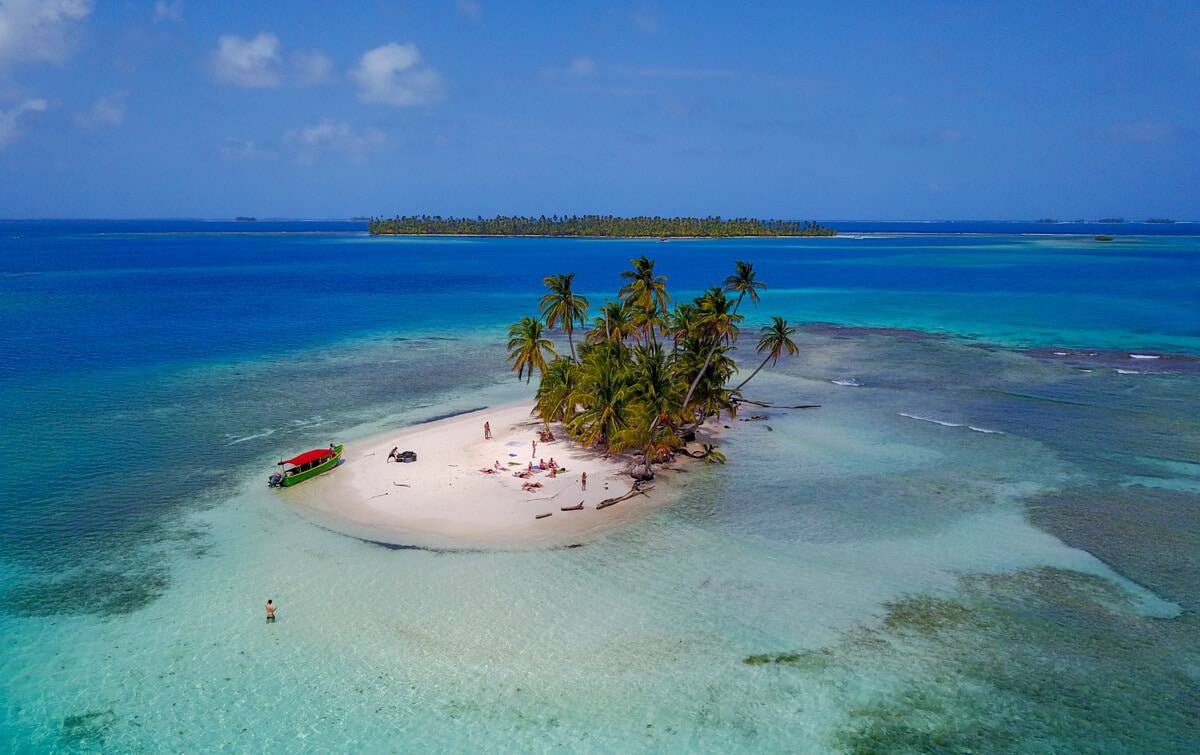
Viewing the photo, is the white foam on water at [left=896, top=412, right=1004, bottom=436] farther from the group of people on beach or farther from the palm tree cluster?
the group of people on beach

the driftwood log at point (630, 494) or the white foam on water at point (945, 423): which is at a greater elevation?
the white foam on water at point (945, 423)

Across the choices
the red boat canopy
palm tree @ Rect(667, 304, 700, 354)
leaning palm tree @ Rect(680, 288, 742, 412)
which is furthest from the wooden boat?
palm tree @ Rect(667, 304, 700, 354)

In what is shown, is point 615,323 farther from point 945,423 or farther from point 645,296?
point 945,423

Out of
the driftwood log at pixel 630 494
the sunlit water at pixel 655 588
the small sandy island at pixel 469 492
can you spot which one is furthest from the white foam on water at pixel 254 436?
the driftwood log at pixel 630 494

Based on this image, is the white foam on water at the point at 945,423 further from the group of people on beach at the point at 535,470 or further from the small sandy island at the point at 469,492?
the group of people on beach at the point at 535,470

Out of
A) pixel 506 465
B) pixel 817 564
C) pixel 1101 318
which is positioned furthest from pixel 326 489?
pixel 1101 318

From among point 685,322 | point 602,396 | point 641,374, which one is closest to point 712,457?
point 641,374

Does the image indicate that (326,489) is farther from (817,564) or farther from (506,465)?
(817,564)
